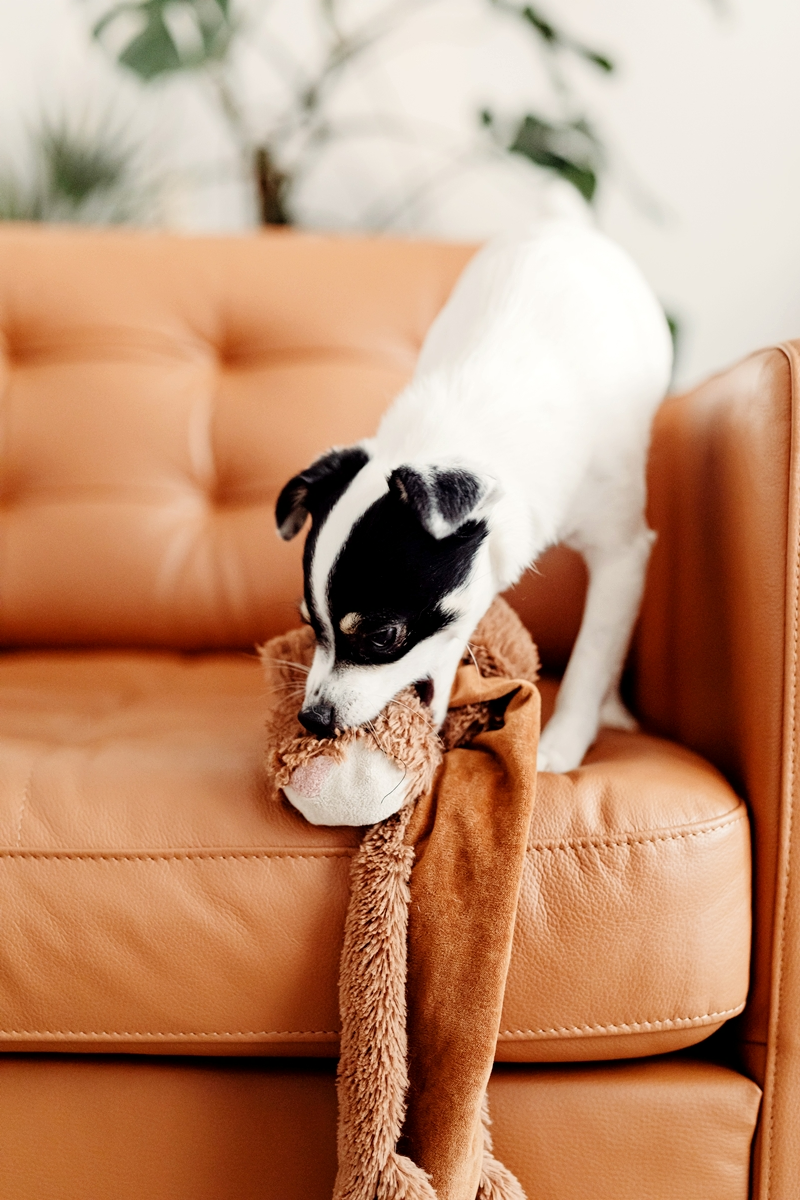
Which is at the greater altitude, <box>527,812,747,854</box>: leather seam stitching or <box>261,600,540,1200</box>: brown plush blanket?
<box>527,812,747,854</box>: leather seam stitching

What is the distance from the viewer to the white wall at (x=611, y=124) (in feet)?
6.30

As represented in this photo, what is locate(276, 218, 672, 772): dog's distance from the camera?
0.94 meters

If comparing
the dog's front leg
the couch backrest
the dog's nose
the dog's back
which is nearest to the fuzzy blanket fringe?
the dog's nose

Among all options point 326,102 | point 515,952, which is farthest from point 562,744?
point 326,102

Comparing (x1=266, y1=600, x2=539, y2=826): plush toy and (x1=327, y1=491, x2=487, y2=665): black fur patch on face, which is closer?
(x1=266, y1=600, x2=539, y2=826): plush toy

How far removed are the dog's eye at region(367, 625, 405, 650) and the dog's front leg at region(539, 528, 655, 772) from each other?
0.73 ft

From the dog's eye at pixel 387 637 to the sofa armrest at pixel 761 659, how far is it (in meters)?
0.35

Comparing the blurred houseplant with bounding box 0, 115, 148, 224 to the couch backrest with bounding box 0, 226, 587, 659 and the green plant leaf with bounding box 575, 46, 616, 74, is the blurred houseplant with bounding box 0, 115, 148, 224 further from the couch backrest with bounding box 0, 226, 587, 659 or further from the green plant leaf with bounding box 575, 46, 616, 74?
the green plant leaf with bounding box 575, 46, 616, 74

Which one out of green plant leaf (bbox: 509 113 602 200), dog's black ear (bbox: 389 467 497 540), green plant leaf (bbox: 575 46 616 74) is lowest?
dog's black ear (bbox: 389 467 497 540)

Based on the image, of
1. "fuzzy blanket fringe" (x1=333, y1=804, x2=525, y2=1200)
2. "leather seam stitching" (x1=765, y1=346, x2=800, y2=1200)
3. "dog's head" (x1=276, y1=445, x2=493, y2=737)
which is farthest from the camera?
"dog's head" (x1=276, y1=445, x2=493, y2=737)

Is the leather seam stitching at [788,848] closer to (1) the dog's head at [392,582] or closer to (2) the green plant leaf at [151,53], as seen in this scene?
(1) the dog's head at [392,582]

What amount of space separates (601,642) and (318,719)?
0.47m

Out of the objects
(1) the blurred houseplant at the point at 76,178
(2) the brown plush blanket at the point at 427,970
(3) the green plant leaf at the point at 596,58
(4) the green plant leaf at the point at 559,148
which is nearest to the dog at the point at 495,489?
(2) the brown plush blanket at the point at 427,970

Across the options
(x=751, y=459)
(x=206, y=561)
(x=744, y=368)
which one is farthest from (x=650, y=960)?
(x=206, y=561)
